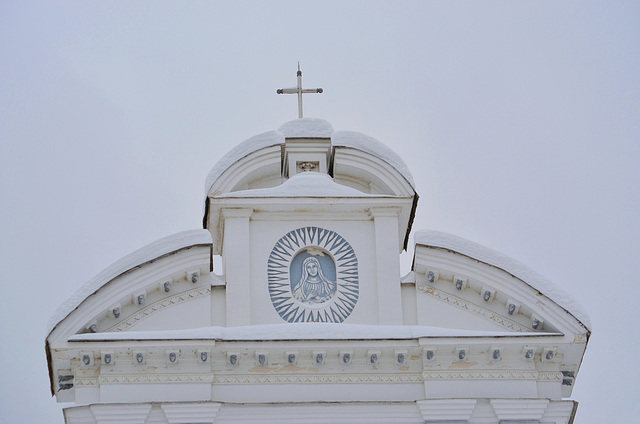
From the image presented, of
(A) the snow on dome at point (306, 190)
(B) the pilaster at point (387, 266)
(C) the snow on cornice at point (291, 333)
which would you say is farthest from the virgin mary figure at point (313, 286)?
(A) the snow on dome at point (306, 190)

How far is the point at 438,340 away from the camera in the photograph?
1981 centimetres

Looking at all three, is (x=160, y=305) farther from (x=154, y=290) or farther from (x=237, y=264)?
(x=237, y=264)

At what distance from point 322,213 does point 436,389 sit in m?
2.65

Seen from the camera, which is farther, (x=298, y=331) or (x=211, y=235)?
(x=211, y=235)

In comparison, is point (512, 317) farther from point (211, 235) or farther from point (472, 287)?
point (211, 235)

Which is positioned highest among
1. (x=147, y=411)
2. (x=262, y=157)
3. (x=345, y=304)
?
(x=262, y=157)

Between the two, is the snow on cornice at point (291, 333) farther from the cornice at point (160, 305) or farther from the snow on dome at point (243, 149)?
the snow on dome at point (243, 149)

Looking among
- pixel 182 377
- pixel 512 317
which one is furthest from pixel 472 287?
pixel 182 377

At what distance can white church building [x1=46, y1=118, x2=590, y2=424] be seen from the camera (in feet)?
64.5

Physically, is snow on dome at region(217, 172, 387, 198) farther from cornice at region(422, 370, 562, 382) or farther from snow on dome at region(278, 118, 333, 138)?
cornice at region(422, 370, 562, 382)

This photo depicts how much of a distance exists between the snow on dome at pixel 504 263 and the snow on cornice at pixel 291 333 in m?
0.74

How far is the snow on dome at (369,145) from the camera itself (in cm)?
2180

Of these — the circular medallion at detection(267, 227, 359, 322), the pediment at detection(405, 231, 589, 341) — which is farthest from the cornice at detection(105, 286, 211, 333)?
the pediment at detection(405, 231, 589, 341)

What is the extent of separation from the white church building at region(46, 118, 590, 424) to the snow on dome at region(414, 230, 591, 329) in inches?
0.8
